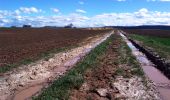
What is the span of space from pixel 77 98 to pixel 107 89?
197 centimetres

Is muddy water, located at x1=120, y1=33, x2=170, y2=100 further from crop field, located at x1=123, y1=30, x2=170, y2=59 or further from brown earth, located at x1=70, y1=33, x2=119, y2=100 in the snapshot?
crop field, located at x1=123, y1=30, x2=170, y2=59

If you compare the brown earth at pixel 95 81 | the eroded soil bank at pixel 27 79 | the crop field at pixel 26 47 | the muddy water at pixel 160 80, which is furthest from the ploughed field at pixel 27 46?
the muddy water at pixel 160 80

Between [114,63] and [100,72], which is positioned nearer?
[100,72]

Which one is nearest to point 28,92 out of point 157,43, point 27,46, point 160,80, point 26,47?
point 160,80

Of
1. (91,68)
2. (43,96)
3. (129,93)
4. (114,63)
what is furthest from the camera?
(114,63)

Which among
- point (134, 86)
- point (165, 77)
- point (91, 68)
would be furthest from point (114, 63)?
point (134, 86)

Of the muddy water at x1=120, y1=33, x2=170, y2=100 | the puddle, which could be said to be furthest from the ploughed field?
the muddy water at x1=120, y1=33, x2=170, y2=100

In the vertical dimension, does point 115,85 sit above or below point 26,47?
above

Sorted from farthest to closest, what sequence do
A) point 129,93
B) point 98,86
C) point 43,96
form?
point 98,86
point 129,93
point 43,96

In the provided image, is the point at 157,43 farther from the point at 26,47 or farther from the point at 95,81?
the point at 95,81

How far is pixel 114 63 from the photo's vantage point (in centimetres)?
2095

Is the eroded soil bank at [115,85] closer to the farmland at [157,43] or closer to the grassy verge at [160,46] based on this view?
the farmland at [157,43]

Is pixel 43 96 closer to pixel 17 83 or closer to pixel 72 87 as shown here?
pixel 72 87

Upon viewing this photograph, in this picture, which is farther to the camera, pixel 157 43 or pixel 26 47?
pixel 157 43
